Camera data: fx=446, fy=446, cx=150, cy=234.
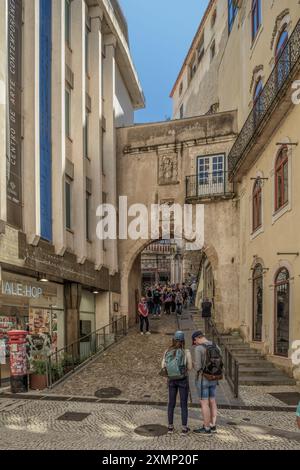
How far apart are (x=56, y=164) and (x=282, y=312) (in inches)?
361

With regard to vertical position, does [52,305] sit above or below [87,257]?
below

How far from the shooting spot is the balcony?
494 inches

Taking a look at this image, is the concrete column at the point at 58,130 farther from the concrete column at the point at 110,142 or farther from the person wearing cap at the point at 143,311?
the concrete column at the point at 110,142

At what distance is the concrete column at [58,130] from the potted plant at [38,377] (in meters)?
4.83

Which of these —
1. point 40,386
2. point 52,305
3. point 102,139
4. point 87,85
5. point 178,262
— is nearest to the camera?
point 40,386

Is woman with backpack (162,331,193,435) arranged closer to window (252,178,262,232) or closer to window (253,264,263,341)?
window (253,264,263,341)

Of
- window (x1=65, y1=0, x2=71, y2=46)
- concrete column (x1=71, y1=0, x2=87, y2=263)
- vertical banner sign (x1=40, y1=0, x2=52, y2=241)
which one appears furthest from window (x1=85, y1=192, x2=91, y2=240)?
window (x1=65, y1=0, x2=71, y2=46)

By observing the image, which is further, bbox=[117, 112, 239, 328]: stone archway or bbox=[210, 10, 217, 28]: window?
bbox=[210, 10, 217, 28]: window

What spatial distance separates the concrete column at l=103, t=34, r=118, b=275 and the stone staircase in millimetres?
7924

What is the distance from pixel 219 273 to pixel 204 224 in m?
2.48

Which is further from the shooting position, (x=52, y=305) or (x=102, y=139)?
(x=102, y=139)
